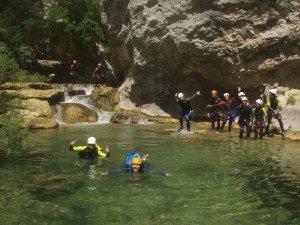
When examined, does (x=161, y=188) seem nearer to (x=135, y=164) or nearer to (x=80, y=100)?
(x=135, y=164)

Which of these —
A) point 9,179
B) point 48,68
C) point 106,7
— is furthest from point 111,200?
point 48,68

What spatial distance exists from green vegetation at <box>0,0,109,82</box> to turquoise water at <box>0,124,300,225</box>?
2165cm

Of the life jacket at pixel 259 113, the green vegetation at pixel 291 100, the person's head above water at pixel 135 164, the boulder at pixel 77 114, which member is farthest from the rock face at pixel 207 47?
the person's head above water at pixel 135 164

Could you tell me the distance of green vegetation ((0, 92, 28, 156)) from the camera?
8.36 m

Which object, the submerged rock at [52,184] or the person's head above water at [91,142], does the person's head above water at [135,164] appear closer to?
the submerged rock at [52,184]

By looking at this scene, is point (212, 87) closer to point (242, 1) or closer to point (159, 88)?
point (159, 88)

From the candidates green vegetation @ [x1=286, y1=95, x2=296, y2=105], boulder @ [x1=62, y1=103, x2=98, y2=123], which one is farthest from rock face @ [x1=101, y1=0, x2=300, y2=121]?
boulder @ [x1=62, y1=103, x2=98, y2=123]

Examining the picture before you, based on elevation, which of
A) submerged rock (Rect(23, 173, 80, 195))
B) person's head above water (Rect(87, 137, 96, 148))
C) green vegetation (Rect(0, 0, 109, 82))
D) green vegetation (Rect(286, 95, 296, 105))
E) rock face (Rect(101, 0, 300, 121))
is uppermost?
green vegetation (Rect(0, 0, 109, 82))

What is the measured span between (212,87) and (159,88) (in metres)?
3.57

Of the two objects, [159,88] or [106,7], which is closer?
[159,88]

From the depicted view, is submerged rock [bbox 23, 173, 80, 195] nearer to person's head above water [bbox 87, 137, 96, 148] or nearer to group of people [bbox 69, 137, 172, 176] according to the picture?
group of people [bbox 69, 137, 172, 176]

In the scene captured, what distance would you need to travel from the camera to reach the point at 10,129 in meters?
8.28

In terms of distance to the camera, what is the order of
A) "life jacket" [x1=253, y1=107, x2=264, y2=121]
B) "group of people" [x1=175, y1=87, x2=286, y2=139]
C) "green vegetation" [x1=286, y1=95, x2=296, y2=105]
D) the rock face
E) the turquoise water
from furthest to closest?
1. the rock face
2. "green vegetation" [x1=286, y1=95, x2=296, y2=105]
3. "life jacket" [x1=253, y1=107, x2=264, y2=121]
4. "group of people" [x1=175, y1=87, x2=286, y2=139]
5. the turquoise water

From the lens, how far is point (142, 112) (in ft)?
74.2
